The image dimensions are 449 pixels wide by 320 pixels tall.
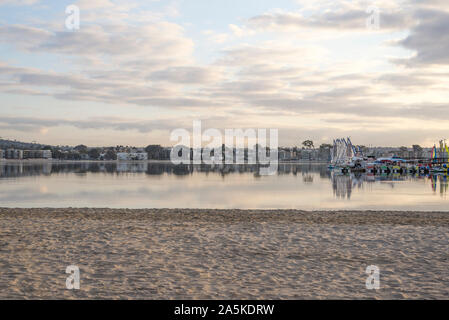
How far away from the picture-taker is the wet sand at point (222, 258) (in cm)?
835

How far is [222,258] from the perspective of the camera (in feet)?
36.0

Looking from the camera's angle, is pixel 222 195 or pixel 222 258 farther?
pixel 222 195

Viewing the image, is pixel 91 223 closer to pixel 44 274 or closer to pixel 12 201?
pixel 44 274

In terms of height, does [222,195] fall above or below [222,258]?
below

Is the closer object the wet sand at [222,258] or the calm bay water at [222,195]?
the wet sand at [222,258]

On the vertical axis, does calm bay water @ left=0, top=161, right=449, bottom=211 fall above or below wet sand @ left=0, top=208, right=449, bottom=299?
below

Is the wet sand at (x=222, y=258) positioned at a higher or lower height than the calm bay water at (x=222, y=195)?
higher

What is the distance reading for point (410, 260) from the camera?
10.9 m

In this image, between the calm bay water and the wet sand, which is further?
the calm bay water

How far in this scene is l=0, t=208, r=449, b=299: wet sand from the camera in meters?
8.35

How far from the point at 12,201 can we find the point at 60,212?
1269 cm
